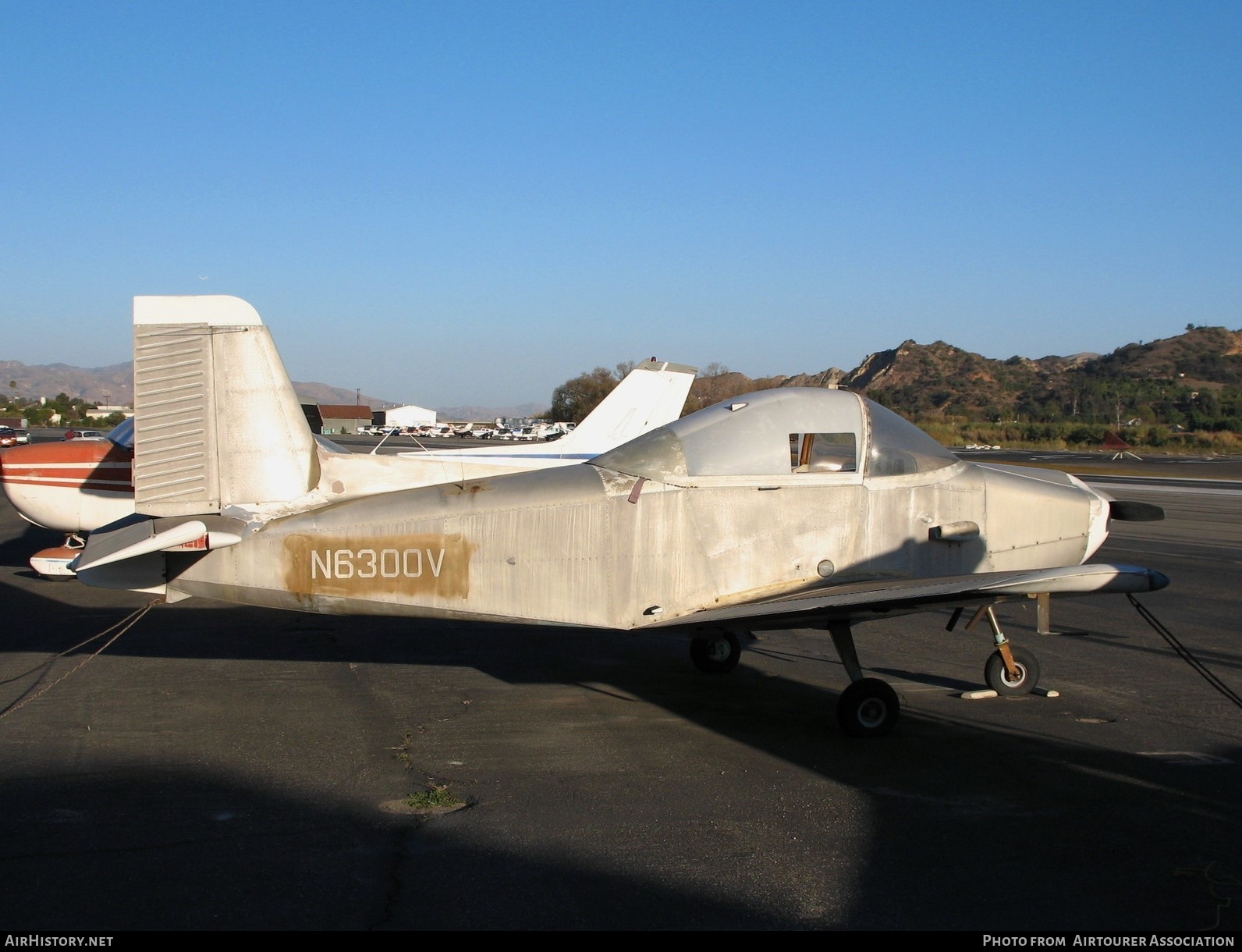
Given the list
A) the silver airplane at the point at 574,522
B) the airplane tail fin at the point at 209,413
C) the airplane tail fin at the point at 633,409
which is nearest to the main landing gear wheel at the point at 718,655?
the silver airplane at the point at 574,522

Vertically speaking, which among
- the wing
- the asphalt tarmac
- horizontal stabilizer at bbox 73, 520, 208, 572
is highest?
horizontal stabilizer at bbox 73, 520, 208, 572

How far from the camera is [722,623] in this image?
6012mm

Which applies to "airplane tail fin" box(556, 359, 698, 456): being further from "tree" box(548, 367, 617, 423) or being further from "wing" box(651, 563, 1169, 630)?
"tree" box(548, 367, 617, 423)

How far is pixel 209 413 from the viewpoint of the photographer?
21.5ft

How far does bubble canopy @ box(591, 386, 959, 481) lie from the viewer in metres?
6.55

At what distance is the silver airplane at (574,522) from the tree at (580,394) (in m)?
70.3

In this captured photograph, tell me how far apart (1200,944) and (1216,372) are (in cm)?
12907

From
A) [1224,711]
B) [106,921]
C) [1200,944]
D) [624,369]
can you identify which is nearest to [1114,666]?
[1224,711]

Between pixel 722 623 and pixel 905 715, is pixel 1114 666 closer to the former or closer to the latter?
pixel 905 715

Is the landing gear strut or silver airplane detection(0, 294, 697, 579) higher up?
silver airplane detection(0, 294, 697, 579)

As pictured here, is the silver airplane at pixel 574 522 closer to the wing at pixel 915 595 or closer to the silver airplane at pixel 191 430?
the wing at pixel 915 595

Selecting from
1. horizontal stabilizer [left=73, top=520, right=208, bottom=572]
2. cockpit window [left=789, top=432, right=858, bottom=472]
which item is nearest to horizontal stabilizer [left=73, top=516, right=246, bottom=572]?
horizontal stabilizer [left=73, top=520, right=208, bottom=572]

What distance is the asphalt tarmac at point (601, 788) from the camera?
12.8 feet

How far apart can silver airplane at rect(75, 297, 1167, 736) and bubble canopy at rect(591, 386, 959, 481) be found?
0.04 feet
